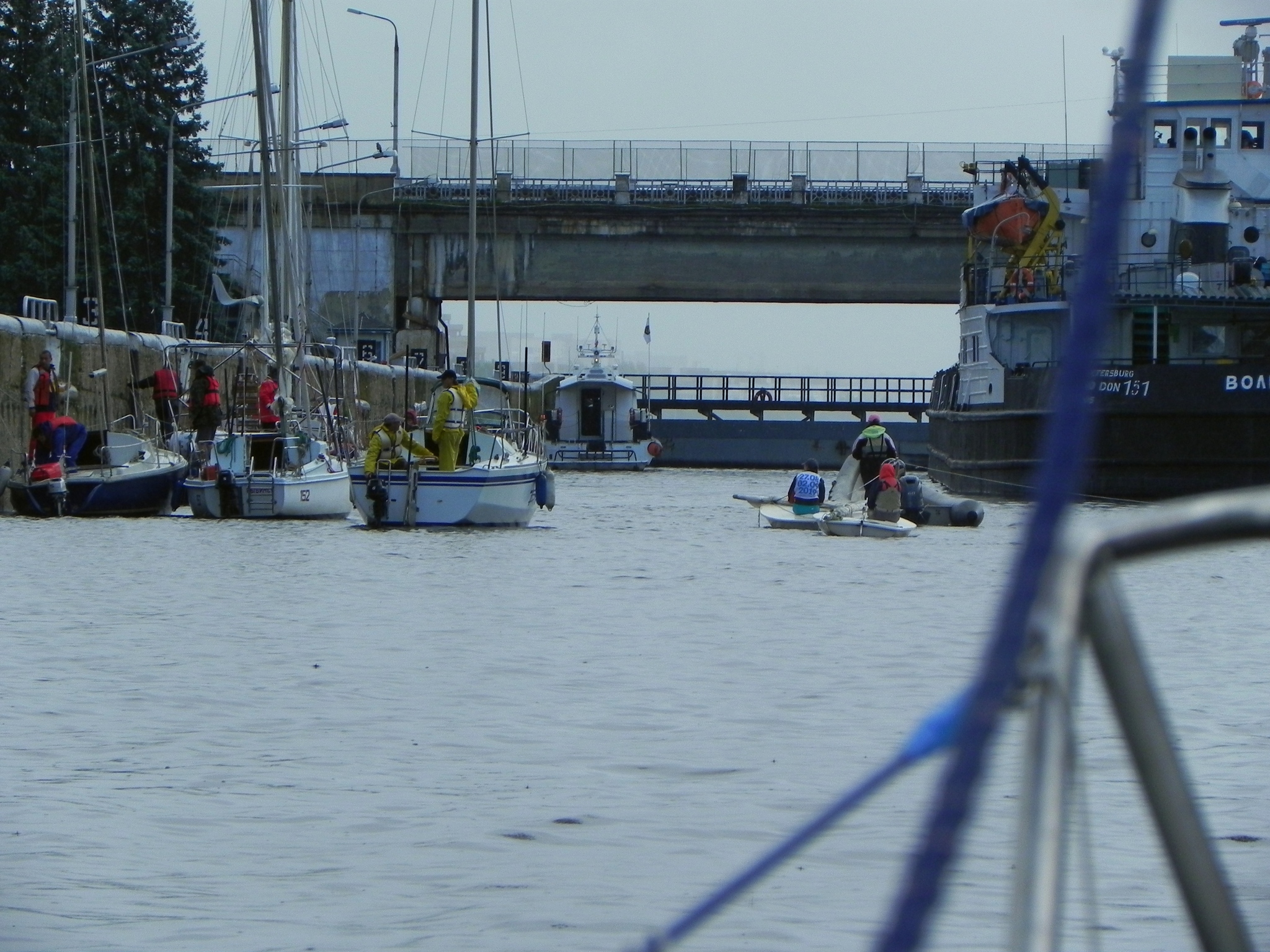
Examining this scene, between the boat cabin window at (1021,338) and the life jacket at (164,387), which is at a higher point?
the boat cabin window at (1021,338)

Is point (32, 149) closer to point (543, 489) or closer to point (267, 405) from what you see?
point (267, 405)

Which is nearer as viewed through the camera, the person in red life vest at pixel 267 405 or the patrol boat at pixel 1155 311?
the person in red life vest at pixel 267 405

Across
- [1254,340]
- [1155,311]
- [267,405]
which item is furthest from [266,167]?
[1254,340]

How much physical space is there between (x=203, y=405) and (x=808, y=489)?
8.20 metres

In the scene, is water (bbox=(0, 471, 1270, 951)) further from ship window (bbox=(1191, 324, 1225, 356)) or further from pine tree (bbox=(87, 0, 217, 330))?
pine tree (bbox=(87, 0, 217, 330))

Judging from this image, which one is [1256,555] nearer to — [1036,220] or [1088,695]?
[1088,695]

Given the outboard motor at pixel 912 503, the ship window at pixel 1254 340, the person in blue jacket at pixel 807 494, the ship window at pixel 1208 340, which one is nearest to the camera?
the person in blue jacket at pixel 807 494

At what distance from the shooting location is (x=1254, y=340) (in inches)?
1189

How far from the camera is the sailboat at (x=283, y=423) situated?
25.3 metres

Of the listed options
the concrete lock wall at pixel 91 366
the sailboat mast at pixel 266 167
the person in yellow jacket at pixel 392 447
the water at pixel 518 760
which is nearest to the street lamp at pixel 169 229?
the concrete lock wall at pixel 91 366

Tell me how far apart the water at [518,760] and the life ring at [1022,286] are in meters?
18.5

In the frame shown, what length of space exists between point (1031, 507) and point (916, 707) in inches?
275

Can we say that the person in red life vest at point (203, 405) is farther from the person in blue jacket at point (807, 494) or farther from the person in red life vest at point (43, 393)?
the person in blue jacket at point (807, 494)

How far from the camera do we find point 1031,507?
5.14ft
